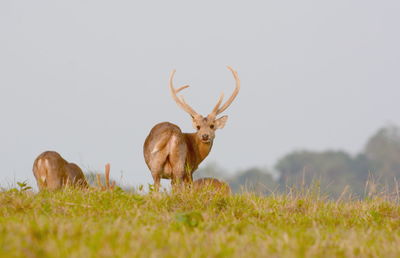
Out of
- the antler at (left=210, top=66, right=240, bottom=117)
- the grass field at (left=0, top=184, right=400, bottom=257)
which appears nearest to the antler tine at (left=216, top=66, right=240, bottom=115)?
the antler at (left=210, top=66, right=240, bottom=117)

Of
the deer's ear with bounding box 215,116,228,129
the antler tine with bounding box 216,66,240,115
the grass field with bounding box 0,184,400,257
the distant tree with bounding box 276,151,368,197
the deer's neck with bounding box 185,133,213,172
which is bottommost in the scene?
the distant tree with bounding box 276,151,368,197

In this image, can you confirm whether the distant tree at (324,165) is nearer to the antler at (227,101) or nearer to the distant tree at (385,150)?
the distant tree at (385,150)

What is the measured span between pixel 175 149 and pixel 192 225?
4142mm

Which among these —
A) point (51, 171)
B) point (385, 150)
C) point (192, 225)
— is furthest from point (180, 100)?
point (385, 150)

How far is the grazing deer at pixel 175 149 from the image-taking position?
1001 centimetres

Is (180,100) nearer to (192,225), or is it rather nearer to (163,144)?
(163,144)

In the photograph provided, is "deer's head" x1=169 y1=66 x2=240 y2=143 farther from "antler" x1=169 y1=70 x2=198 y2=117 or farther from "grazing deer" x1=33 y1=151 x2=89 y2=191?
"grazing deer" x1=33 y1=151 x2=89 y2=191

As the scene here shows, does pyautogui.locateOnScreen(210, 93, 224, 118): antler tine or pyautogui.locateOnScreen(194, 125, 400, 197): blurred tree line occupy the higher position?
pyautogui.locateOnScreen(210, 93, 224, 118): antler tine

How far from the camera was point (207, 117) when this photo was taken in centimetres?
1109

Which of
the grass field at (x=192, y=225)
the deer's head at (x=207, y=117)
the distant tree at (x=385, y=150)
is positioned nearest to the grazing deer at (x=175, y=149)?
the deer's head at (x=207, y=117)

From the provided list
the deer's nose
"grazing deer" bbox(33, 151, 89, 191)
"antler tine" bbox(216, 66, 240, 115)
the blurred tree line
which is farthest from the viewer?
the blurred tree line

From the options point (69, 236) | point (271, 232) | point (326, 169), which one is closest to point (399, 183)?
point (271, 232)

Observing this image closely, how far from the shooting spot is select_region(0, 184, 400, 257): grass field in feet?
15.2

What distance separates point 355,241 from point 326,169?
69151 millimetres
